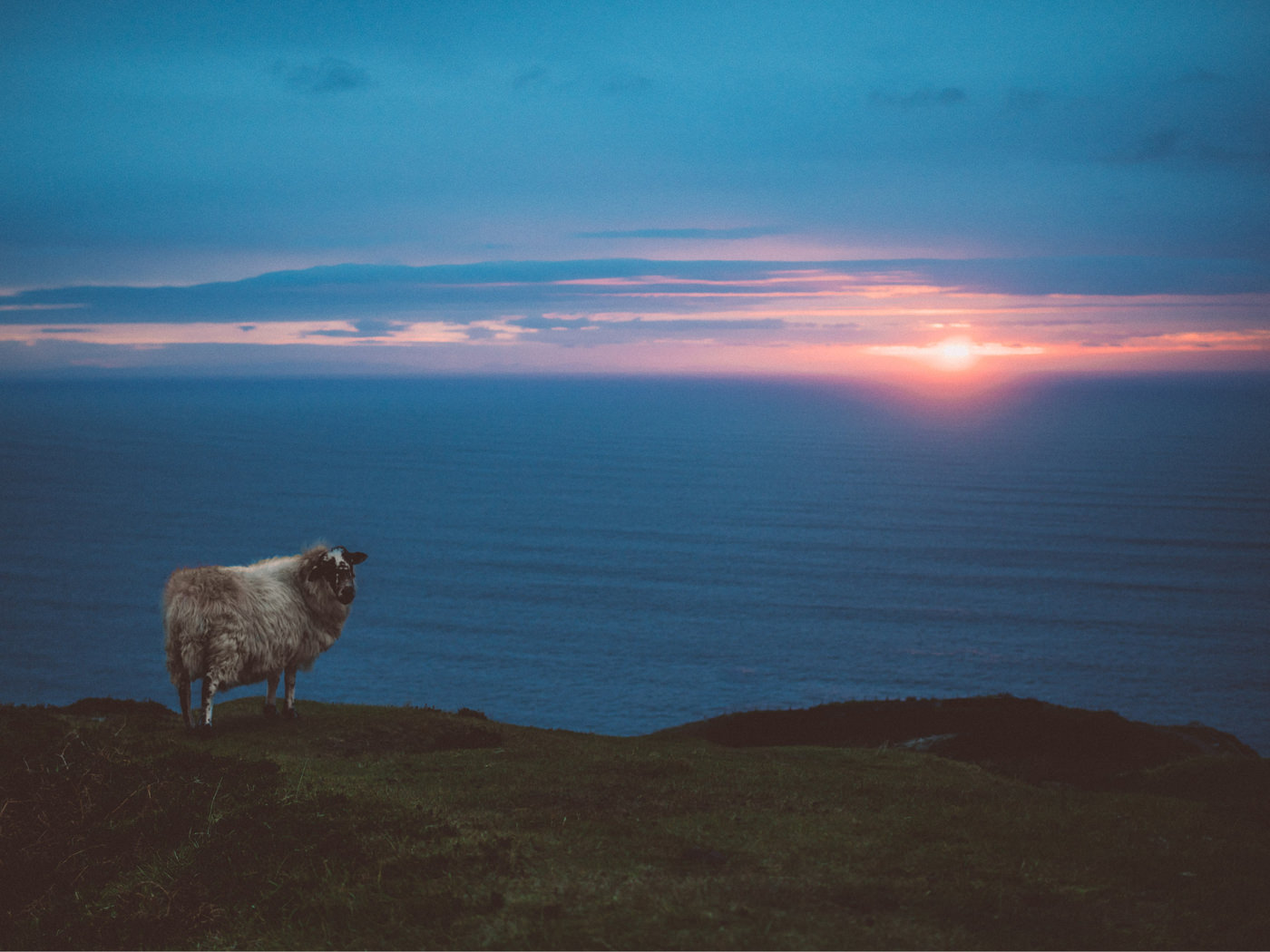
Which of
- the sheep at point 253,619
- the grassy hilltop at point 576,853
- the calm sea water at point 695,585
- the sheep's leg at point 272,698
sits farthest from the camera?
the calm sea water at point 695,585

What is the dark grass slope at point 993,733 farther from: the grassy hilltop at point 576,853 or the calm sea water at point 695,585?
the calm sea water at point 695,585

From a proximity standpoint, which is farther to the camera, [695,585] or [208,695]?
[695,585]

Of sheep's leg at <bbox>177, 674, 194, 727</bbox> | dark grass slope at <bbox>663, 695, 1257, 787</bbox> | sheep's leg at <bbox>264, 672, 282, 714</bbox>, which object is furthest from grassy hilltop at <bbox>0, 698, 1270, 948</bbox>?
dark grass slope at <bbox>663, 695, 1257, 787</bbox>

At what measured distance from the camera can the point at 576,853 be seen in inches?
426

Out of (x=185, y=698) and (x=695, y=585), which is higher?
(x=185, y=698)

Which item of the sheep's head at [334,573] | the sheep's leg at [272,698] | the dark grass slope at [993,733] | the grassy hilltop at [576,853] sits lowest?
the dark grass slope at [993,733]

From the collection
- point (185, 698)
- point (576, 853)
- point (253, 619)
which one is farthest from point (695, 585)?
point (576, 853)

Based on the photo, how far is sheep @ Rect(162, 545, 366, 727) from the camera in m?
18.8

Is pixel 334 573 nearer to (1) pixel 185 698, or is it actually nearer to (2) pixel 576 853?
(1) pixel 185 698

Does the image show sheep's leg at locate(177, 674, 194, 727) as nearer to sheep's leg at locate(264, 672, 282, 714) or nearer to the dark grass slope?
sheep's leg at locate(264, 672, 282, 714)

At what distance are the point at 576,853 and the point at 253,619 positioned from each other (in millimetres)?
12004

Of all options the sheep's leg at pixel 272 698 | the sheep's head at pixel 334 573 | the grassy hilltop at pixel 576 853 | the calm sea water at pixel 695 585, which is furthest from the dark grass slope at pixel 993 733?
the calm sea water at pixel 695 585

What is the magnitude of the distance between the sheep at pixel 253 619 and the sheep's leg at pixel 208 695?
0.07 feet

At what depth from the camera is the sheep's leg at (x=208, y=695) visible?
18.6 meters
